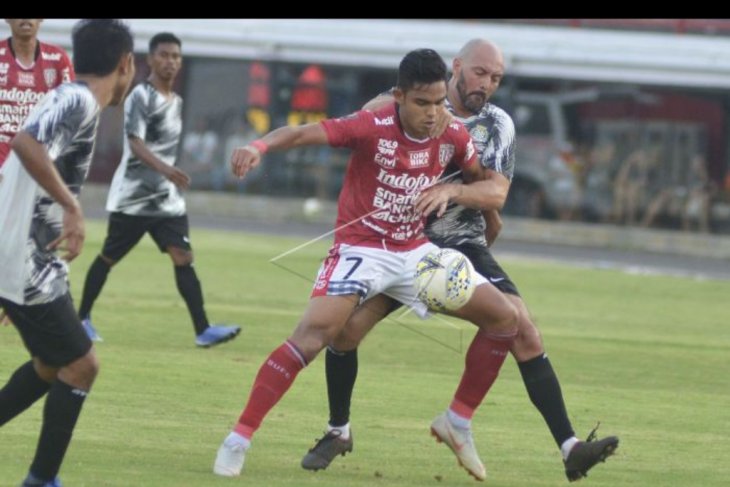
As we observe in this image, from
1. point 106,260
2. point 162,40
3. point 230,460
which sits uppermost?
point 162,40

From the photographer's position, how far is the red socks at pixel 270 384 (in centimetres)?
823

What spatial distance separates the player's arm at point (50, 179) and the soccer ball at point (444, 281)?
2.11 m

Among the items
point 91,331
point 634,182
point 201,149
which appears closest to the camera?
point 91,331

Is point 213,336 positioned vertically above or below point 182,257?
below

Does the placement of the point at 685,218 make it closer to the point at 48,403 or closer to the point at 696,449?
the point at 696,449

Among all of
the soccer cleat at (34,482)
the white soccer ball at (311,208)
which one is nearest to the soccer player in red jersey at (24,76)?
the soccer cleat at (34,482)

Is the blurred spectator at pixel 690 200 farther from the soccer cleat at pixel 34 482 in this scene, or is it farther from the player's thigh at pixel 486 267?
the soccer cleat at pixel 34 482

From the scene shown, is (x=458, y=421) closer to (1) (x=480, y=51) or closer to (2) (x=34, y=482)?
(1) (x=480, y=51)

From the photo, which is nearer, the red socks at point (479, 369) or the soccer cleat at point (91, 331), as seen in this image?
the red socks at point (479, 369)

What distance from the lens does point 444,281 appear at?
8383mm

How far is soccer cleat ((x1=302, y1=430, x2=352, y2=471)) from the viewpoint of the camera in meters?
8.54

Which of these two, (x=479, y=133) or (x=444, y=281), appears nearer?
(x=444, y=281)

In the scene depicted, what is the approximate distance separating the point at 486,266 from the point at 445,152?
786 millimetres

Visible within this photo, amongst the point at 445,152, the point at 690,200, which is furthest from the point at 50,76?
the point at 690,200
